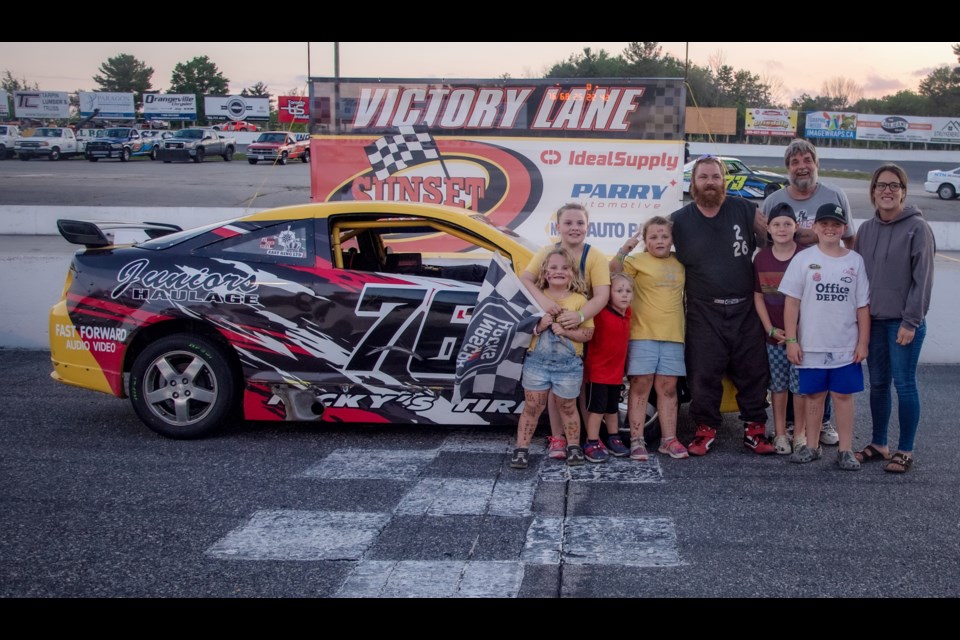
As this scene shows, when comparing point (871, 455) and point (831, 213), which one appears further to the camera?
point (871, 455)

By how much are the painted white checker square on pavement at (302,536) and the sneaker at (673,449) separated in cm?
192

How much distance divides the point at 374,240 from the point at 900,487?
12.3 feet

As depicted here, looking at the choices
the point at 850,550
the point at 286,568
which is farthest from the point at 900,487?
the point at 286,568

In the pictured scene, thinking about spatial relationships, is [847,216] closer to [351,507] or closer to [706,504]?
[706,504]

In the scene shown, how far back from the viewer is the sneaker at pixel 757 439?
5.59m

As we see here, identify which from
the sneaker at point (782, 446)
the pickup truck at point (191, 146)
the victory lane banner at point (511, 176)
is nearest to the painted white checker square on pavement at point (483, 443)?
the sneaker at point (782, 446)

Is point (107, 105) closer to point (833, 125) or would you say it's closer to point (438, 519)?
point (833, 125)

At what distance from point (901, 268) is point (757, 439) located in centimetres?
133

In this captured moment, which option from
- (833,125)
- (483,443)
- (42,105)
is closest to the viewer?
(483,443)

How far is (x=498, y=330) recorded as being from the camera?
5332 mm

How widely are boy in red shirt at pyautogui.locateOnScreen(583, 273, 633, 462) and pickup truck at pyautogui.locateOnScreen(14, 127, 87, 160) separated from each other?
39796mm

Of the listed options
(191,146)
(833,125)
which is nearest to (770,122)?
(833,125)

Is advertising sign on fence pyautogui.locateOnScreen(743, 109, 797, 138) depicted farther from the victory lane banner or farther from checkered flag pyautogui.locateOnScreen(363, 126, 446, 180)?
checkered flag pyautogui.locateOnScreen(363, 126, 446, 180)

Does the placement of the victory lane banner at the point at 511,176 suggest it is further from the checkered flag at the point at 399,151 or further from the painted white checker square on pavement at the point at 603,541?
the painted white checker square on pavement at the point at 603,541
